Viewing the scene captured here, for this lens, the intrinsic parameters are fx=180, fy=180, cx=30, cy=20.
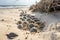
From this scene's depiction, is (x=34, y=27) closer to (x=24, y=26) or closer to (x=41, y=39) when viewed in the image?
(x=24, y=26)

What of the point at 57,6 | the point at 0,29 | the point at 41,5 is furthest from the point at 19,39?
the point at 41,5

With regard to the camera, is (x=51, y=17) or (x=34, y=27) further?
(x=51, y=17)

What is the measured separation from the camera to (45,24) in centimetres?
523

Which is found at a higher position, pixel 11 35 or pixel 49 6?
pixel 49 6

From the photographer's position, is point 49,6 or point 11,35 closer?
point 11,35

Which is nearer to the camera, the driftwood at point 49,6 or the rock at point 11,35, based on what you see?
the rock at point 11,35

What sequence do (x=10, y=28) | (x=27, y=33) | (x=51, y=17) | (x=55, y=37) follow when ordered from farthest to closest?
(x=51, y=17), (x=10, y=28), (x=27, y=33), (x=55, y=37)

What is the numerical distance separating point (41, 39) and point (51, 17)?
1622mm

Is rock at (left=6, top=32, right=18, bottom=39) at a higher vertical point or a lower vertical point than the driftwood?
lower

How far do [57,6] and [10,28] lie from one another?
6.18ft

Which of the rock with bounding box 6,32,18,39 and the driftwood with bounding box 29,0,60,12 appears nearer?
the rock with bounding box 6,32,18,39

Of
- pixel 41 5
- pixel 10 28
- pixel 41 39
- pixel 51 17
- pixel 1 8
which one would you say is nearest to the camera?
pixel 41 39

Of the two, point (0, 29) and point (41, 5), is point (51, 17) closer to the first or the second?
point (41, 5)

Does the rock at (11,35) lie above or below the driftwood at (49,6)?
below
